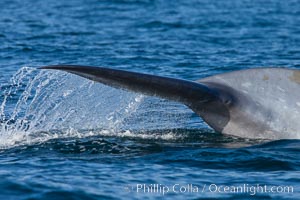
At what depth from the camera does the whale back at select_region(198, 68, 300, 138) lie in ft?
28.0

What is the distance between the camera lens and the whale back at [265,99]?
8539mm

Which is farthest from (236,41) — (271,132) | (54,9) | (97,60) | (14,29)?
(271,132)

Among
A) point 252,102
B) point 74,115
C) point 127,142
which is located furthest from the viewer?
point 74,115

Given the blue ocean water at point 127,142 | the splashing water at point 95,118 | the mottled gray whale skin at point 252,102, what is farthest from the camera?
the splashing water at point 95,118

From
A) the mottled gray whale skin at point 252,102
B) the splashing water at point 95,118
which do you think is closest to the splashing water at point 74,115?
the splashing water at point 95,118

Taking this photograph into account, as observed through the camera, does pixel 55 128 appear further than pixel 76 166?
Yes

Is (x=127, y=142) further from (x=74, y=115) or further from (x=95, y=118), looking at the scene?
(x=74, y=115)

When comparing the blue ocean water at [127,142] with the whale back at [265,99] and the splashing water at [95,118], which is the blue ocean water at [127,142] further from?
the whale back at [265,99]

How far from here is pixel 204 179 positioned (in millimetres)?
8141

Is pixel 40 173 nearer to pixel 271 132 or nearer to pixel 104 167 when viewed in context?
pixel 104 167

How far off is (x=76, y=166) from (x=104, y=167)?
291 mm

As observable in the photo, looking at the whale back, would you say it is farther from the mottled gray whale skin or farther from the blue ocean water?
the blue ocean water

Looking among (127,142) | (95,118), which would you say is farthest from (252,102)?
(95,118)

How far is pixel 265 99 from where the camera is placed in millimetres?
8617
